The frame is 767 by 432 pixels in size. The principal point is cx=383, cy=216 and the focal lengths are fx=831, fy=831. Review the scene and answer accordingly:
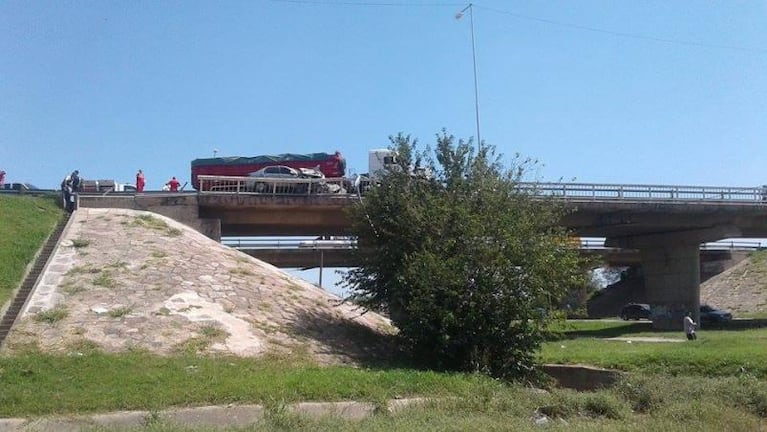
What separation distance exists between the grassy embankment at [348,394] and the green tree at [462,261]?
2303 millimetres

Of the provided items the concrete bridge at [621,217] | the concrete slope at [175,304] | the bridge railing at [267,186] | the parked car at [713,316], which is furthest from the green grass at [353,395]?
the parked car at [713,316]

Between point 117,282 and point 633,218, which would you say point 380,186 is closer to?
point 117,282

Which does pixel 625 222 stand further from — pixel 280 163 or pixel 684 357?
pixel 684 357

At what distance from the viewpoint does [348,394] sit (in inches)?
645

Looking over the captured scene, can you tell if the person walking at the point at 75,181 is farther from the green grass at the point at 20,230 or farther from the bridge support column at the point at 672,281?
the bridge support column at the point at 672,281

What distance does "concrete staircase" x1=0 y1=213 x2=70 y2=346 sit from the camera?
20.1 m

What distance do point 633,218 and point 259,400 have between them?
123ft

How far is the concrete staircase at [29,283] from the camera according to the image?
66.1 ft

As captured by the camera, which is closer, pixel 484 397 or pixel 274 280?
pixel 484 397

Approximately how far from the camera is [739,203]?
5025 cm

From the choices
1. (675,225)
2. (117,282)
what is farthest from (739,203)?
(117,282)

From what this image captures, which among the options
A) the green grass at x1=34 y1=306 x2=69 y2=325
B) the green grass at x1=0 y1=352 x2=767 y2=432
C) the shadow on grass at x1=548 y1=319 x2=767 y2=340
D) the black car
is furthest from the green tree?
the black car

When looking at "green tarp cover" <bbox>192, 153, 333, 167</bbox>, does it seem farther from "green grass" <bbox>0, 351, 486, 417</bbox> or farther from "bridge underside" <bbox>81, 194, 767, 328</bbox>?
"green grass" <bbox>0, 351, 486, 417</bbox>

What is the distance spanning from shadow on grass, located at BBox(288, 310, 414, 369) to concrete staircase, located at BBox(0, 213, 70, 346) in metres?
7.04
